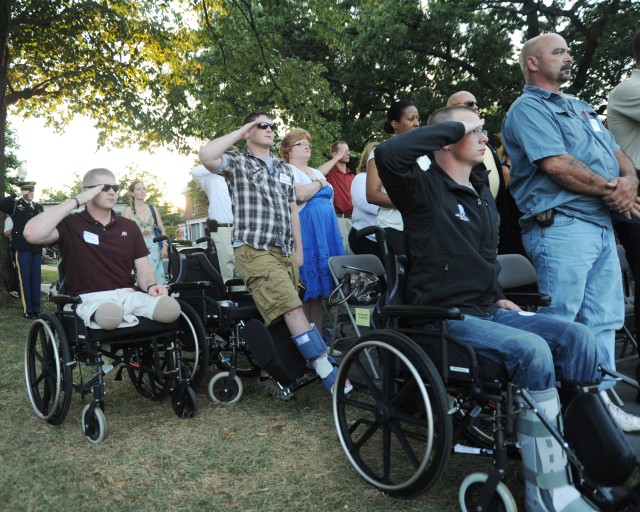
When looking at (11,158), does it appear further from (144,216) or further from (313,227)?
(313,227)

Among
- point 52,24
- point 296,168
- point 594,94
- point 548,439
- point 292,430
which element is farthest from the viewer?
point 594,94

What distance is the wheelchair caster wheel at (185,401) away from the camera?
11.8ft

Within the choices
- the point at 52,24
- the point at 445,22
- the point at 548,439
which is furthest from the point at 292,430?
the point at 445,22

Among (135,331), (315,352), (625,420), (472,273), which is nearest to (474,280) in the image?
(472,273)

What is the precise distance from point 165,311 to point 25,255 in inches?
229

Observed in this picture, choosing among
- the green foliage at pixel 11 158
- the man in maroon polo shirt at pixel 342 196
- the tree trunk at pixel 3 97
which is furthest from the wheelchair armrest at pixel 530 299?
the green foliage at pixel 11 158

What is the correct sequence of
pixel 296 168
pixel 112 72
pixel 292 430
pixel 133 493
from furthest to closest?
pixel 112 72
pixel 296 168
pixel 292 430
pixel 133 493

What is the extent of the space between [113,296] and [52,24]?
9.47 m

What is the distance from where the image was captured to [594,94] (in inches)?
571

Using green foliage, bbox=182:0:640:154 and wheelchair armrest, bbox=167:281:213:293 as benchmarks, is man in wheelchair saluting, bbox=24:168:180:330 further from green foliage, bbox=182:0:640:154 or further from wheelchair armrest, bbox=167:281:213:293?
green foliage, bbox=182:0:640:154

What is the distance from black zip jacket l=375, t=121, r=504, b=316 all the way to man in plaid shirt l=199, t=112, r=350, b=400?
129cm

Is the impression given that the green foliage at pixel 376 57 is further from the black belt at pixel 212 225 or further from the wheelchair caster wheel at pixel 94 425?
the wheelchair caster wheel at pixel 94 425

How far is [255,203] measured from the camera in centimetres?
379

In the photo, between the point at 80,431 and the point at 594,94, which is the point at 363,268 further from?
the point at 594,94
